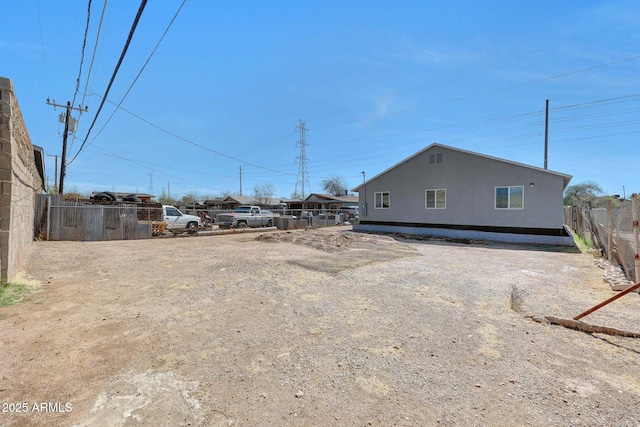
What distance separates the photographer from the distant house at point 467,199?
44.3 feet

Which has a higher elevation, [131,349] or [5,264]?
[5,264]

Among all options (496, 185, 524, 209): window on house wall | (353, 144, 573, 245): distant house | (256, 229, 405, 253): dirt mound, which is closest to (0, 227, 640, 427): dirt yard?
(256, 229, 405, 253): dirt mound

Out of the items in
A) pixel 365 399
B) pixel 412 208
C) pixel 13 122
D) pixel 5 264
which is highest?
pixel 13 122

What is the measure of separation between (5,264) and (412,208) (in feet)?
54.7

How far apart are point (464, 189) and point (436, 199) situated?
1.57 metres

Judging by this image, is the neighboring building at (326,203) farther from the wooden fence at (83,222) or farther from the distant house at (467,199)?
the wooden fence at (83,222)

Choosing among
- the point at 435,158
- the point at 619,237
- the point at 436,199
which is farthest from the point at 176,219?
the point at 619,237

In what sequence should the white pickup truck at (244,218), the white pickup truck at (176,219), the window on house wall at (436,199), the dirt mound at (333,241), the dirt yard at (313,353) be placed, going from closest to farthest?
1. the dirt yard at (313,353)
2. the dirt mound at (333,241)
3. the window on house wall at (436,199)
4. the white pickup truck at (176,219)
5. the white pickup truck at (244,218)

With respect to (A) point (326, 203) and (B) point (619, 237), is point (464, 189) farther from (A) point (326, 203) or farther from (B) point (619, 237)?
(A) point (326, 203)

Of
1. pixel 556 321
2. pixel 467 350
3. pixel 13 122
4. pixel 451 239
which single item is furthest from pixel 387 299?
pixel 451 239

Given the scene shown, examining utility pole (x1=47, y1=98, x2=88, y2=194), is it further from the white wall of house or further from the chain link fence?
the chain link fence

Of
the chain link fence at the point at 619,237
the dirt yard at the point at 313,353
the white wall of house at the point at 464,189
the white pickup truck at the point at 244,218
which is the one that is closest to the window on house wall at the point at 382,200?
the white wall of house at the point at 464,189

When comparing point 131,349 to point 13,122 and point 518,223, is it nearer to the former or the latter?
point 13,122

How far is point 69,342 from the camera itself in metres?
3.46
